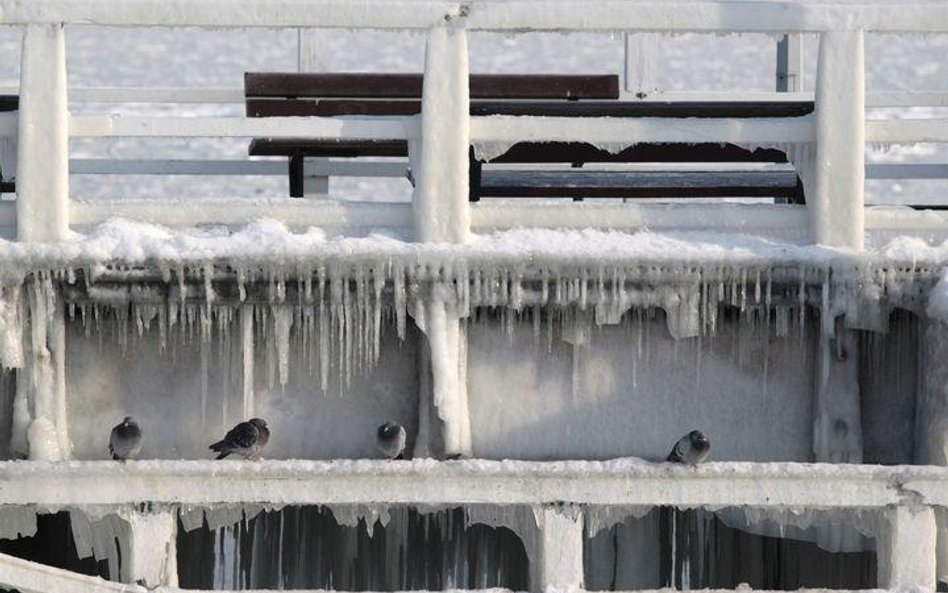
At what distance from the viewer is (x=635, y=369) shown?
984 cm

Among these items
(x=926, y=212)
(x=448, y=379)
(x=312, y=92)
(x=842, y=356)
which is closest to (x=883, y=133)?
(x=926, y=212)

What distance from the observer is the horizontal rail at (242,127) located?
9516mm

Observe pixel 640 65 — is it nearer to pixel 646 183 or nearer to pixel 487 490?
pixel 646 183

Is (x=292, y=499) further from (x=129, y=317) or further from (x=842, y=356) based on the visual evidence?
(x=842, y=356)

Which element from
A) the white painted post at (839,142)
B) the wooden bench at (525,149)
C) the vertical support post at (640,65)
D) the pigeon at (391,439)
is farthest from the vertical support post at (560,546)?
the vertical support post at (640,65)

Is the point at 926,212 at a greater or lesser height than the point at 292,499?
greater

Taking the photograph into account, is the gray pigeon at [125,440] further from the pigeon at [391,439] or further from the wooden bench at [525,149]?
the wooden bench at [525,149]

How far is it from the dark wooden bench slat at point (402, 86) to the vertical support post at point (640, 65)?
190 cm

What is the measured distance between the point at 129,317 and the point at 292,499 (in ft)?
4.06

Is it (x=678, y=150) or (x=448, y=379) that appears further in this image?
(x=678, y=150)

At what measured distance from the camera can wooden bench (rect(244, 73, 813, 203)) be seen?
11.6 m

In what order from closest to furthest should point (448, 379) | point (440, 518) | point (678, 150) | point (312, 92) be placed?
point (448, 379) < point (440, 518) < point (678, 150) < point (312, 92)

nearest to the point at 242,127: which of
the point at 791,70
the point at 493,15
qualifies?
the point at 493,15

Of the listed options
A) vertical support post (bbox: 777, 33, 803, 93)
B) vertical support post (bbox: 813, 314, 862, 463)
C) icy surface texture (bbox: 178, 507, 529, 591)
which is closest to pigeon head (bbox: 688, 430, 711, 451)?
vertical support post (bbox: 813, 314, 862, 463)
